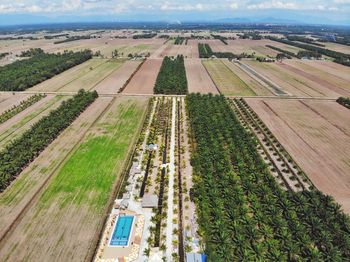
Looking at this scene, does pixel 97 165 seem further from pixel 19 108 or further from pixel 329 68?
pixel 329 68

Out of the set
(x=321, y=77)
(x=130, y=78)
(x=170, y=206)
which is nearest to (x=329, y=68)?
(x=321, y=77)

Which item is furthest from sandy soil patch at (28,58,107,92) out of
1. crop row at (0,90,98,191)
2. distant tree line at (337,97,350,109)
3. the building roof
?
distant tree line at (337,97,350,109)

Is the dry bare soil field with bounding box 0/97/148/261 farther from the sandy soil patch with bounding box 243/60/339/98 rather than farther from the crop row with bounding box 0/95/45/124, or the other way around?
the sandy soil patch with bounding box 243/60/339/98

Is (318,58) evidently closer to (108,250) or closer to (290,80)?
(290,80)

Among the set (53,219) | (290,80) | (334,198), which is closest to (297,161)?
(334,198)

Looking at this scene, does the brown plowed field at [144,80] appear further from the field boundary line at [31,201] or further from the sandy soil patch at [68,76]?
the field boundary line at [31,201]
